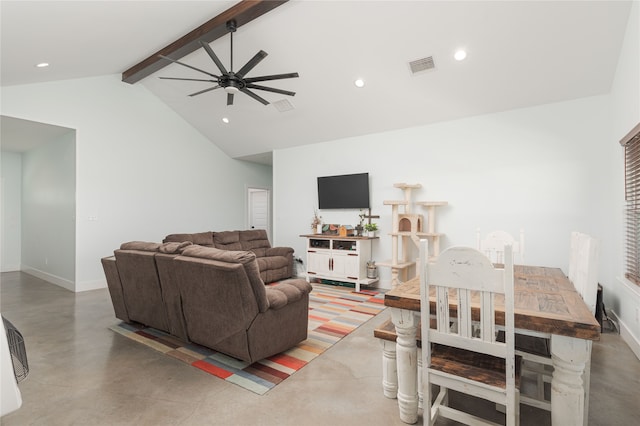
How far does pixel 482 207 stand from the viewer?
450 cm

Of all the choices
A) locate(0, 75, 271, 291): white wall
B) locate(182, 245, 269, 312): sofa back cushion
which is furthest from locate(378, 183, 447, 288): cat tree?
locate(0, 75, 271, 291): white wall

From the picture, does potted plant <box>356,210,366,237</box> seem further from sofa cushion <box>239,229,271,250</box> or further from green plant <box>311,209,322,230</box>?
sofa cushion <box>239,229,271,250</box>

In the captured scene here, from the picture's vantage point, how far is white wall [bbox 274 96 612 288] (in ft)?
12.7

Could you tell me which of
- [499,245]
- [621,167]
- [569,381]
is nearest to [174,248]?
[569,381]

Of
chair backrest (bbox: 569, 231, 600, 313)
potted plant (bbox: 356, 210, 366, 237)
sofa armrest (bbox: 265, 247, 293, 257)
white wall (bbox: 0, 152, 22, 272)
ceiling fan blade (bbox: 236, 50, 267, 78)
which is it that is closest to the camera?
chair backrest (bbox: 569, 231, 600, 313)

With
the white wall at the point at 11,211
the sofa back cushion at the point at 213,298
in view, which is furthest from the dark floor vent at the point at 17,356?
Answer: the white wall at the point at 11,211

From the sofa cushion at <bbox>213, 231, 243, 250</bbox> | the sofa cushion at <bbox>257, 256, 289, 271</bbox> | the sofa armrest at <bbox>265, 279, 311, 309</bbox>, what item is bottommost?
the sofa cushion at <bbox>257, 256, 289, 271</bbox>

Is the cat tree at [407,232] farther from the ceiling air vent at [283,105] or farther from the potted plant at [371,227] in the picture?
the ceiling air vent at [283,105]

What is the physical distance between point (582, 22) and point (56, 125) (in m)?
7.00

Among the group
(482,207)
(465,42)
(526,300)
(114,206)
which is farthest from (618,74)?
(114,206)

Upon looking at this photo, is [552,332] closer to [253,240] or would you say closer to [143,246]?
[143,246]

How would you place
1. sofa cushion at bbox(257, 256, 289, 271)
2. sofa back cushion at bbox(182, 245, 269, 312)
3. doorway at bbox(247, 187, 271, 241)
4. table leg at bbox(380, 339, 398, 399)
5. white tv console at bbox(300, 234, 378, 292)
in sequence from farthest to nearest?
doorway at bbox(247, 187, 271, 241), sofa cushion at bbox(257, 256, 289, 271), white tv console at bbox(300, 234, 378, 292), sofa back cushion at bbox(182, 245, 269, 312), table leg at bbox(380, 339, 398, 399)

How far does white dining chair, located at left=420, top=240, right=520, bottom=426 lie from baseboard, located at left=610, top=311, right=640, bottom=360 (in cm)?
203

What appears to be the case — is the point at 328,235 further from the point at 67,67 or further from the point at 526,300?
the point at 67,67
